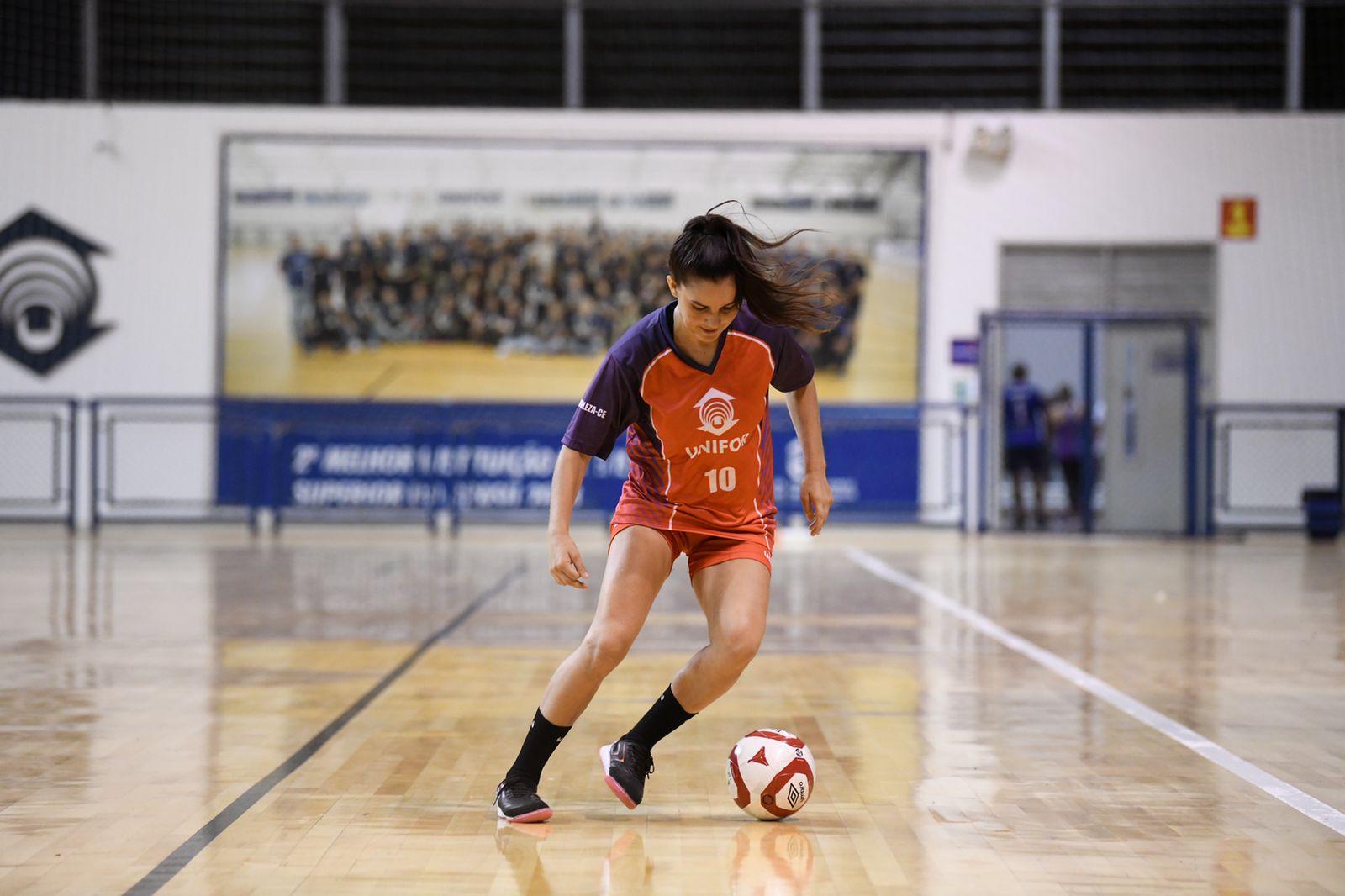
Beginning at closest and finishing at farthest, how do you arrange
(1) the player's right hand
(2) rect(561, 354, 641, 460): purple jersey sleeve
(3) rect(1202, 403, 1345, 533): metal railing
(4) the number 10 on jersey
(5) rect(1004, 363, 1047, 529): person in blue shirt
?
(1) the player's right hand < (2) rect(561, 354, 641, 460): purple jersey sleeve < (4) the number 10 on jersey < (3) rect(1202, 403, 1345, 533): metal railing < (5) rect(1004, 363, 1047, 529): person in blue shirt

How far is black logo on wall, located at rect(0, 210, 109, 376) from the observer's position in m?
19.4

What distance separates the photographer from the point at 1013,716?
20.3 feet

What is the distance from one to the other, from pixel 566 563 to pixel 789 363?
1.00 m

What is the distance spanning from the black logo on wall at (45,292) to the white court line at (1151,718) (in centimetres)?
1287

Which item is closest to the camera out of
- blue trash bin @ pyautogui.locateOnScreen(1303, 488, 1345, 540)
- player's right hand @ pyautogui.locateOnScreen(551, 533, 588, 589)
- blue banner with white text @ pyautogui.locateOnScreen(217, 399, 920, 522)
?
player's right hand @ pyautogui.locateOnScreen(551, 533, 588, 589)

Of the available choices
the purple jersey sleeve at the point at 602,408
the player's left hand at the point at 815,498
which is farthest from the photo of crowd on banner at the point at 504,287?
the purple jersey sleeve at the point at 602,408

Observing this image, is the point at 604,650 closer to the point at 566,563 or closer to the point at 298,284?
the point at 566,563

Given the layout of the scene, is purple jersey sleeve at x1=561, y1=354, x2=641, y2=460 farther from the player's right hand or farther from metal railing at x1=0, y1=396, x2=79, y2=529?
metal railing at x1=0, y1=396, x2=79, y2=529

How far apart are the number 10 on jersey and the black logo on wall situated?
1680 centimetres

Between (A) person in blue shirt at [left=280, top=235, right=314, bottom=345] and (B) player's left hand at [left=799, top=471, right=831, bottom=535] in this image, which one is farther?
(A) person in blue shirt at [left=280, top=235, right=314, bottom=345]

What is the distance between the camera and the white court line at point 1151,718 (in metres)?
4.59

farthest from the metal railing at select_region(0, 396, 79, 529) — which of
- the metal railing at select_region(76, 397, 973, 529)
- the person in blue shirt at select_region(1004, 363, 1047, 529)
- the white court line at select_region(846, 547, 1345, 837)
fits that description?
the white court line at select_region(846, 547, 1345, 837)

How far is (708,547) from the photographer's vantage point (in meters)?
4.63

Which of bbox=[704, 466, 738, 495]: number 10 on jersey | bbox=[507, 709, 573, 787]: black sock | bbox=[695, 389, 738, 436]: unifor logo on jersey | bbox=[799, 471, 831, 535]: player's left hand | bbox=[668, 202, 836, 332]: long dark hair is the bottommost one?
bbox=[507, 709, 573, 787]: black sock
